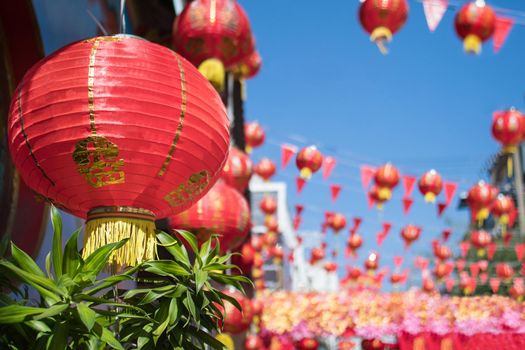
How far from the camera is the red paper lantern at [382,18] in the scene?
5.54m

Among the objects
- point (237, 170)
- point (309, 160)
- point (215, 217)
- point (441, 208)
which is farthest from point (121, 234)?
point (441, 208)

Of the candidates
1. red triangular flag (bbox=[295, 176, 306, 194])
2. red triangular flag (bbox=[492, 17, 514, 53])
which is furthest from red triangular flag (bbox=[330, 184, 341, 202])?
red triangular flag (bbox=[492, 17, 514, 53])

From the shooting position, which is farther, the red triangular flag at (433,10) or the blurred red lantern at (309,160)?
the blurred red lantern at (309,160)

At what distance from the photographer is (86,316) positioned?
5.91ft

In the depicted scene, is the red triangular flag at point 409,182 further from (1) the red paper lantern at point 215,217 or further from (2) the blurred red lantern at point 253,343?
(1) the red paper lantern at point 215,217

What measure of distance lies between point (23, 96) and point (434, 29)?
4599 millimetres

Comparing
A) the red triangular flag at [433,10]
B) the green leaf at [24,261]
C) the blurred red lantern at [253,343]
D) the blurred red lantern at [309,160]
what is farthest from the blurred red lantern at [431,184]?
the green leaf at [24,261]

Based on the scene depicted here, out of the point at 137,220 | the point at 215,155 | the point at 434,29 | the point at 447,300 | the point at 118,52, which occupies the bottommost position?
the point at 447,300

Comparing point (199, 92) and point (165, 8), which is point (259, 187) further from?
point (199, 92)

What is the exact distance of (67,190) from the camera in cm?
237

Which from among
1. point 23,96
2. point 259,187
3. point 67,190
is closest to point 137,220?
point 67,190

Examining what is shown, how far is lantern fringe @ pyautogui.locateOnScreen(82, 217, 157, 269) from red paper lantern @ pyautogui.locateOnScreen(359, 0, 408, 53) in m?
3.75

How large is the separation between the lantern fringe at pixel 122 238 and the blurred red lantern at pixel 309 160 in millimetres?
7061

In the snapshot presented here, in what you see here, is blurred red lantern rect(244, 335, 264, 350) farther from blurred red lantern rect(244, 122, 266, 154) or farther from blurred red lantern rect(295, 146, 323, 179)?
blurred red lantern rect(244, 122, 266, 154)
